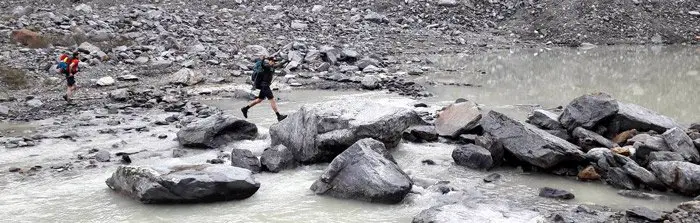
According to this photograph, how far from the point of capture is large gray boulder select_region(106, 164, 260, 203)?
7633 millimetres

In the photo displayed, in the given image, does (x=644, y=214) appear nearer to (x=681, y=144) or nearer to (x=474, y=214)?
(x=474, y=214)

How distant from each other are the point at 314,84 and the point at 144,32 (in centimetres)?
916

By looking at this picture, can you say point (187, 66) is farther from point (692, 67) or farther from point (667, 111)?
point (692, 67)

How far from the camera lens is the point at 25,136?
475 inches

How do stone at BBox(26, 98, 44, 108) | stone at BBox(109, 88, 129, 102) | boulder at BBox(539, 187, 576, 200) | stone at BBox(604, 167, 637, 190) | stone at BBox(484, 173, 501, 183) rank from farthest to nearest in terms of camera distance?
stone at BBox(109, 88, 129, 102), stone at BBox(26, 98, 44, 108), stone at BBox(484, 173, 501, 183), stone at BBox(604, 167, 637, 190), boulder at BBox(539, 187, 576, 200)

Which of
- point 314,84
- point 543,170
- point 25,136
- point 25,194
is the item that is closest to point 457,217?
point 543,170

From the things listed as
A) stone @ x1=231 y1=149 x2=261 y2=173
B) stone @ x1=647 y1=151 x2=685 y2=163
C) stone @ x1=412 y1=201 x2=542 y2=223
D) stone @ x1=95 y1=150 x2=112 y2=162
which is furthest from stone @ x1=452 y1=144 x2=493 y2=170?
stone @ x1=95 y1=150 x2=112 y2=162

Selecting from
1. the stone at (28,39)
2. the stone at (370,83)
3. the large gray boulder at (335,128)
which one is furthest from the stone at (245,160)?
the stone at (28,39)

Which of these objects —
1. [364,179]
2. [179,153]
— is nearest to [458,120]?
[364,179]

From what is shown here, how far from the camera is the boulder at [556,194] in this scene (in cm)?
792

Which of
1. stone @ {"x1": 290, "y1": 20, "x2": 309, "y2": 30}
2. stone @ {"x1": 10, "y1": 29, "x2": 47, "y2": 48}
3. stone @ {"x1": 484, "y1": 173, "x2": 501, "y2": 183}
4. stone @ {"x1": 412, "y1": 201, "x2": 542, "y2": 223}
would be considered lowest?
stone @ {"x1": 484, "y1": 173, "x2": 501, "y2": 183}

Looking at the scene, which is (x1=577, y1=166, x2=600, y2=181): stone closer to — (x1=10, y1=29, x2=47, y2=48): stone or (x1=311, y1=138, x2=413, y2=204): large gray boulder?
(x1=311, y1=138, x2=413, y2=204): large gray boulder

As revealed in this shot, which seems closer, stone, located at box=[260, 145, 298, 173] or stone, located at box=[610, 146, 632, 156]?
stone, located at box=[610, 146, 632, 156]

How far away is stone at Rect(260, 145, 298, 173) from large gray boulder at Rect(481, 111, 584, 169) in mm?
3339
